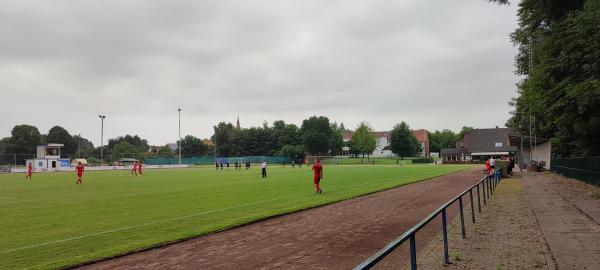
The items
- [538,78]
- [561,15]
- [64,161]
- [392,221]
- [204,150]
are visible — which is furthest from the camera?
[204,150]

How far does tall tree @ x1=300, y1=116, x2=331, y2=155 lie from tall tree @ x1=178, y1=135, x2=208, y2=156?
110 feet

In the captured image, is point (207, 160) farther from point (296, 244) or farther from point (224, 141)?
point (296, 244)

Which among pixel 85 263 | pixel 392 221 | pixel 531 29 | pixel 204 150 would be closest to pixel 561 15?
pixel 531 29

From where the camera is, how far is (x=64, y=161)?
77500mm

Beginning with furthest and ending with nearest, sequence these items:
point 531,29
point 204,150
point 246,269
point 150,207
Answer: point 204,150, point 531,29, point 150,207, point 246,269

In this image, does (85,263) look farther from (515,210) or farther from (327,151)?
(327,151)

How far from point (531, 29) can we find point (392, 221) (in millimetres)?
20100

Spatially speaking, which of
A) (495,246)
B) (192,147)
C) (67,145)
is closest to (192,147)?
(192,147)

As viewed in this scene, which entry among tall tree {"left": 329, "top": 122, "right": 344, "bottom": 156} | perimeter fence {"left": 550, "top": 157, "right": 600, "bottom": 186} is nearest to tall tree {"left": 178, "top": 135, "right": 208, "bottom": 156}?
tall tree {"left": 329, "top": 122, "right": 344, "bottom": 156}

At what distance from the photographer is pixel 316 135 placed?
418ft

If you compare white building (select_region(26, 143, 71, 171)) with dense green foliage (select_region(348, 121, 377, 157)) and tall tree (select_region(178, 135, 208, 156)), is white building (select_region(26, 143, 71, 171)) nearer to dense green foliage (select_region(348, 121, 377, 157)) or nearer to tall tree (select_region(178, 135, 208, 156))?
tall tree (select_region(178, 135, 208, 156))

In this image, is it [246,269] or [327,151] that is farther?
[327,151]

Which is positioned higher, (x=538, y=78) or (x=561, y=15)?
(x=561, y=15)

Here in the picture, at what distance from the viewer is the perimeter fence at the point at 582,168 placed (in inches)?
913
